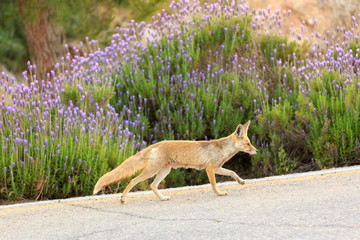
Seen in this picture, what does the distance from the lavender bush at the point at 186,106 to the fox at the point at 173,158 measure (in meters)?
1.15

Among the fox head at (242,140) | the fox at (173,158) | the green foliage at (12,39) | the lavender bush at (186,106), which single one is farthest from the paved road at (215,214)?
the green foliage at (12,39)

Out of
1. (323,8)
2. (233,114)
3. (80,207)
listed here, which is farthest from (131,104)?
(323,8)

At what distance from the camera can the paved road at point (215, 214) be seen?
15.4 ft

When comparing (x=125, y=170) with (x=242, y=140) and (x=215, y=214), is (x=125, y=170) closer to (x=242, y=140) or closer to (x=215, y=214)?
(x=215, y=214)

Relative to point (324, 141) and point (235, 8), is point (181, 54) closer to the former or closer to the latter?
point (235, 8)

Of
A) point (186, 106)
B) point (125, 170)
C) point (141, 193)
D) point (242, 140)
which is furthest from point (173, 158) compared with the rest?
point (186, 106)

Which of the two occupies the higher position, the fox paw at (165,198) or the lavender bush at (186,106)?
the lavender bush at (186,106)

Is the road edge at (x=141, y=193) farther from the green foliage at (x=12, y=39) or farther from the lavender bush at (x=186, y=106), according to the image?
the green foliage at (x=12, y=39)

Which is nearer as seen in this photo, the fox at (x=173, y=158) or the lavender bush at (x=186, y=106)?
the fox at (x=173, y=158)

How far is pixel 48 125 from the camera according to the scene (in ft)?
24.5

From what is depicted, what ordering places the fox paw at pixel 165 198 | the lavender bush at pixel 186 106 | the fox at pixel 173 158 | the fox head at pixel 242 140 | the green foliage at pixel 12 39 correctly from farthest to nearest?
the green foliage at pixel 12 39
the lavender bush at pixel 186 106
the fox paw at pixel 165 198
the fox head at pixel 242 140
the fox at pixel 173 158

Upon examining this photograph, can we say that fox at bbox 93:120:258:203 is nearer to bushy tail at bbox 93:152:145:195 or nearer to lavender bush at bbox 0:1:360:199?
bushy tail at bbox 93:152:145:195

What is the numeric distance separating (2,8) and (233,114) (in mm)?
6169

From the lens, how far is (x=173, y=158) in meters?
5.65
